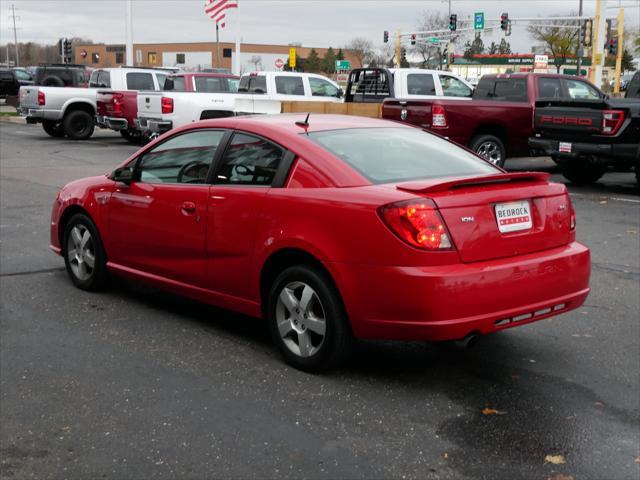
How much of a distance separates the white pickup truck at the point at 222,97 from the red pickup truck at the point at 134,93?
1.68 feet

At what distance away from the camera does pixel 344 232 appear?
491cm

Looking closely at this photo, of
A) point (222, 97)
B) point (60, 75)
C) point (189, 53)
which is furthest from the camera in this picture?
point (189, 53)

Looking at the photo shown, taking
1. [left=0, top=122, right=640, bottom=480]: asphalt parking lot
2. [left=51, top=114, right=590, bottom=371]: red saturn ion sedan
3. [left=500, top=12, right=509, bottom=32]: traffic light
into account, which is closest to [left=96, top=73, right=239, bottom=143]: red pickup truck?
[left=0, top=122, right=640, bottom=480]: asphalt parking lot

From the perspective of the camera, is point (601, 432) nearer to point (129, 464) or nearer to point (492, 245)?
point (492, 245)

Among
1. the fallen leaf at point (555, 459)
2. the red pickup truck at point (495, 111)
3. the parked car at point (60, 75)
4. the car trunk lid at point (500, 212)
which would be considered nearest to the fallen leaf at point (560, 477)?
the fallen leaf at point (555, 459)

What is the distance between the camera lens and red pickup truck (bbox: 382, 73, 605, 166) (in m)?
15.9

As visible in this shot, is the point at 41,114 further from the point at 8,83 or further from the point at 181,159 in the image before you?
the point at 181,159

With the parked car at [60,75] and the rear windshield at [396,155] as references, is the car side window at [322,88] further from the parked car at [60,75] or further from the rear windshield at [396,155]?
the rear windshield at [396,155]

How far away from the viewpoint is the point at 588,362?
18.3ft

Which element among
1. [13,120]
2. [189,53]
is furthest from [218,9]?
[189,53]

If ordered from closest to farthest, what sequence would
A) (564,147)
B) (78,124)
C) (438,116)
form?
(564,147)
(438,116)
(78,124)

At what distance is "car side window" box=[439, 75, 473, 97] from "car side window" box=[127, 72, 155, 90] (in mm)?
9827

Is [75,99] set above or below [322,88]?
below

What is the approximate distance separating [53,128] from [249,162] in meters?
22.6
